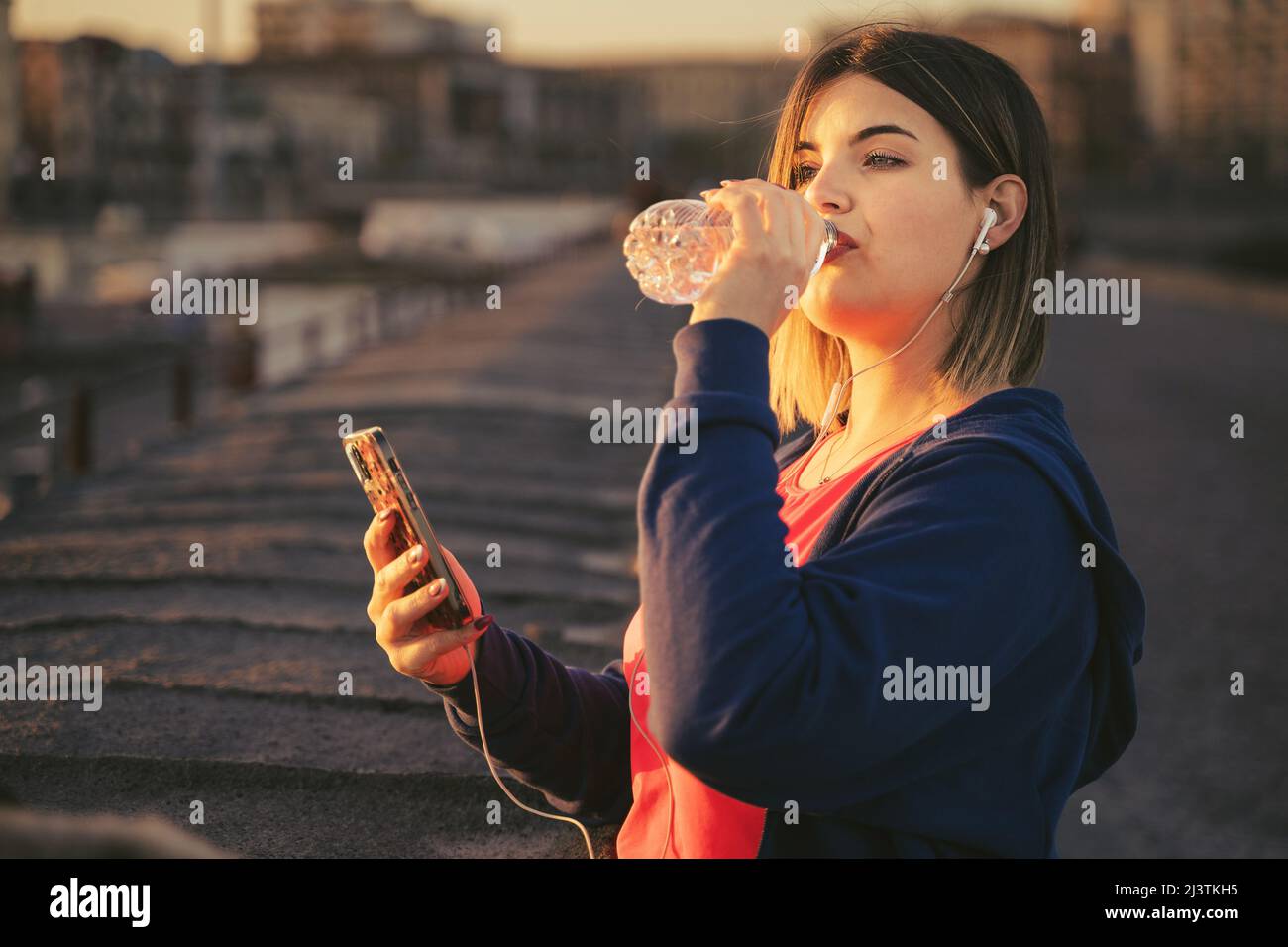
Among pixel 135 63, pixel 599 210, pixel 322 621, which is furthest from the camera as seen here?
pixel 599 210

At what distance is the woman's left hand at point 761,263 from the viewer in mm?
1652

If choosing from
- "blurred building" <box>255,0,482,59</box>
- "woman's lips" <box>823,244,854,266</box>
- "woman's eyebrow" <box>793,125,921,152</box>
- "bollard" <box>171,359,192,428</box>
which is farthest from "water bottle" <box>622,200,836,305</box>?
"blurred building" <box>255,0,482,59</box>

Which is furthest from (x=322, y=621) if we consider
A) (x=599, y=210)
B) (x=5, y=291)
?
(x=599, y=210)

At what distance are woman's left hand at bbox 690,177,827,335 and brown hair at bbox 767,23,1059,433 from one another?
1.09 feet

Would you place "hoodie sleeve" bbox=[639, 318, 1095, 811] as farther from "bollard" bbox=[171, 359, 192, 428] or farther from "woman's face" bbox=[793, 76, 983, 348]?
"bollard" bbox=[171, 359, 192, 428]

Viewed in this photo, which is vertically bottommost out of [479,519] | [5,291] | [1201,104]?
[479,519]

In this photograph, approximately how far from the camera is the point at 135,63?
41.3ft

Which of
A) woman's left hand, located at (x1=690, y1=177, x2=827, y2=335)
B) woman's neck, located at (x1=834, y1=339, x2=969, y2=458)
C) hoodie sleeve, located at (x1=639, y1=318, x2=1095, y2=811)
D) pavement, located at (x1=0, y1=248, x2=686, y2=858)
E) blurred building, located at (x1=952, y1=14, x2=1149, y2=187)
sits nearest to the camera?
hoodie sleeve, located at (x1=639, y1=318, x2=1095, y2=811)

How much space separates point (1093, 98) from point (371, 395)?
118 meters
